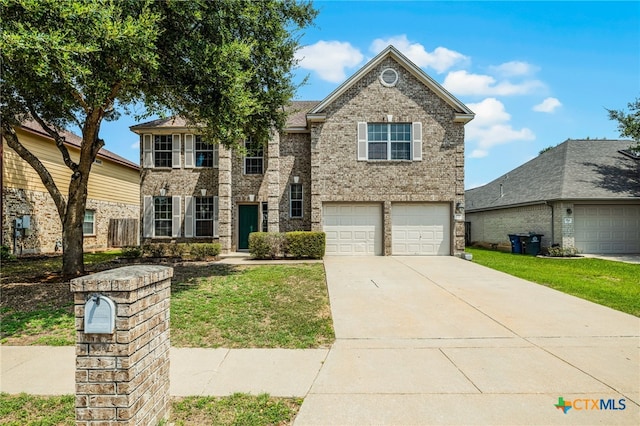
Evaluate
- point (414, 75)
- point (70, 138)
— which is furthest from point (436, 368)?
point (70, 138)

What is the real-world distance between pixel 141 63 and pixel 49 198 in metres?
13.4

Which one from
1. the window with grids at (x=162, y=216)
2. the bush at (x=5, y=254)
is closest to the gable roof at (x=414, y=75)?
the window with grids at (x=162, y=216)

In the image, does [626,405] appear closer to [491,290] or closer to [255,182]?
[491,290]

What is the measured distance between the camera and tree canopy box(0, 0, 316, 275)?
6.07 metres

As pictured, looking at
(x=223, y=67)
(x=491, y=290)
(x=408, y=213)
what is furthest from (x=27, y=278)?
(x=408, y=213)

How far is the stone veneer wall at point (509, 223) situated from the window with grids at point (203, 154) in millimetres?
16956

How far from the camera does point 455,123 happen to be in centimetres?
1514

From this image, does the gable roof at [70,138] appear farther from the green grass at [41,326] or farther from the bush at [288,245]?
the green grass at [41,326]

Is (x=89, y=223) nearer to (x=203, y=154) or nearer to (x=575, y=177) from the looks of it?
(x=203, y=154)

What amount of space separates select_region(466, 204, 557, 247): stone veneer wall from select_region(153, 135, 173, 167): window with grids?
1894 centimetres

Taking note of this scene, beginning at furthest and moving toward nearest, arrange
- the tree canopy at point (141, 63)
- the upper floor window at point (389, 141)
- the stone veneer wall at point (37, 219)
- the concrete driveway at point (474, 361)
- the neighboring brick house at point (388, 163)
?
the upper floor window at point (389, 141)
the neighboring brick house at point (388, 163)
the stone veneer wall at point (37, 219)
the tree canopy at point (141, 63)
the concrete driveway at point (474, 361)

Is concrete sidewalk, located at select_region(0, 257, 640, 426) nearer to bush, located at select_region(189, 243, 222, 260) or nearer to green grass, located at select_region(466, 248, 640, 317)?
green grass, located at select_region(466, 248, 640, 317)

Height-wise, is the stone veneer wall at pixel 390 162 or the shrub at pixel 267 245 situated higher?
the stone veneer wall at pixel 390 162

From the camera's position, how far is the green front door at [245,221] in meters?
16.5
